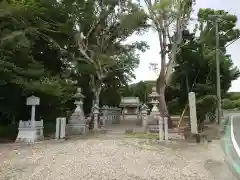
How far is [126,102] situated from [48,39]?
22.7 metres

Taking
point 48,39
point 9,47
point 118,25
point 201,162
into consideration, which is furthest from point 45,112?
point 201,162

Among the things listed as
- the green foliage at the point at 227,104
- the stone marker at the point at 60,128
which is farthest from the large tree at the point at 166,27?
the green foliage at the point at 227,104

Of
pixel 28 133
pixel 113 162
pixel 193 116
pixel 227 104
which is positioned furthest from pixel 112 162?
pixel 227 104

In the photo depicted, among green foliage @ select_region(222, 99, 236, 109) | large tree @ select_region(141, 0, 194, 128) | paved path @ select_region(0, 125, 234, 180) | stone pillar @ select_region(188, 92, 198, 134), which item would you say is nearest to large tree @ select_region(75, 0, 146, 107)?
large tree @ select_region(141, 0, 194, 128)

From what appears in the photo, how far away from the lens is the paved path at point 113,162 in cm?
759

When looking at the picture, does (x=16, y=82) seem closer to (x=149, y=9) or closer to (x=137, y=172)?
(x=137, y=172)

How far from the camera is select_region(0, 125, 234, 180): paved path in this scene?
24.9 ft

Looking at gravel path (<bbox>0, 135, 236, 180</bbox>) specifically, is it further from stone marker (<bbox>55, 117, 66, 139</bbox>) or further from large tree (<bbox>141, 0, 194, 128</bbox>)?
large tree (<bbox>141, 0, 194, 128</bbox>)

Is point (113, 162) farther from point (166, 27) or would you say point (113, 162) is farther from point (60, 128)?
point (166, 27)

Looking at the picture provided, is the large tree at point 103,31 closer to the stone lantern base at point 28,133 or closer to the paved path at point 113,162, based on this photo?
the stone lantern base at point 28,133

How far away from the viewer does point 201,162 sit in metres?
9.05

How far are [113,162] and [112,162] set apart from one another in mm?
30

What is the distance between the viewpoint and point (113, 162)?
8789 millimetres

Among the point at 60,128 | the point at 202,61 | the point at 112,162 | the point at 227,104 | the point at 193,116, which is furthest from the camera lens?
the point at 227,104
